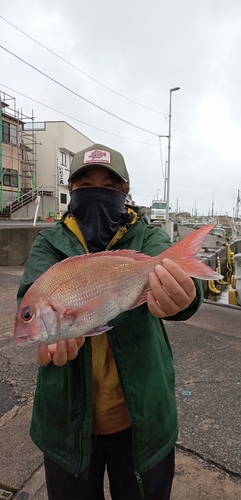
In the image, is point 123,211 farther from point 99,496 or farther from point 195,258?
point 99,496

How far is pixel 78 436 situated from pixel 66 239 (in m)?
0.93

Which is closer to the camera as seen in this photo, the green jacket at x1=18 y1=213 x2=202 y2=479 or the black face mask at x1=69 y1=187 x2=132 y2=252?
the green jacket at x1=18 y1=213 x2=202 y2=479

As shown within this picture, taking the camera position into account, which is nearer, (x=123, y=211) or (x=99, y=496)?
(x=99, y=496)

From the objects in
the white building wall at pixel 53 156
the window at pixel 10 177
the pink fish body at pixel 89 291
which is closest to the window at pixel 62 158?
the white building wall at pixel 53 156

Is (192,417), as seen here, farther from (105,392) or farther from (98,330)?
(98,330)

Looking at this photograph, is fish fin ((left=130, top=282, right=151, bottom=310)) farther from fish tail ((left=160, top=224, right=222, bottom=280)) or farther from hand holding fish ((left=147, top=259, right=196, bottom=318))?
fish tail ((left=160, top=224, right=222, bottom=280))

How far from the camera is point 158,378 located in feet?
5.16

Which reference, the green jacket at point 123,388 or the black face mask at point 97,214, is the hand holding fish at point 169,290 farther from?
the black face mask at point 97,214

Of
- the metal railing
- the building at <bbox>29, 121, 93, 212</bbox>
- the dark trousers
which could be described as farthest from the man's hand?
the building at <bbox>29, 121, 93, 212</bbox>

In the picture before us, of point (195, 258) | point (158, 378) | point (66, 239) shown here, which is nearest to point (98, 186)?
point (66, 239)

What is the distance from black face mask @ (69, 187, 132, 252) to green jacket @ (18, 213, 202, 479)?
0.38 feet

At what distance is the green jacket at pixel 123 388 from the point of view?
1.48 meters

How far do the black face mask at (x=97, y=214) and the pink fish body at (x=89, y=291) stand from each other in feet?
0.85

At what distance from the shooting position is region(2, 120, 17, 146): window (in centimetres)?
2956
